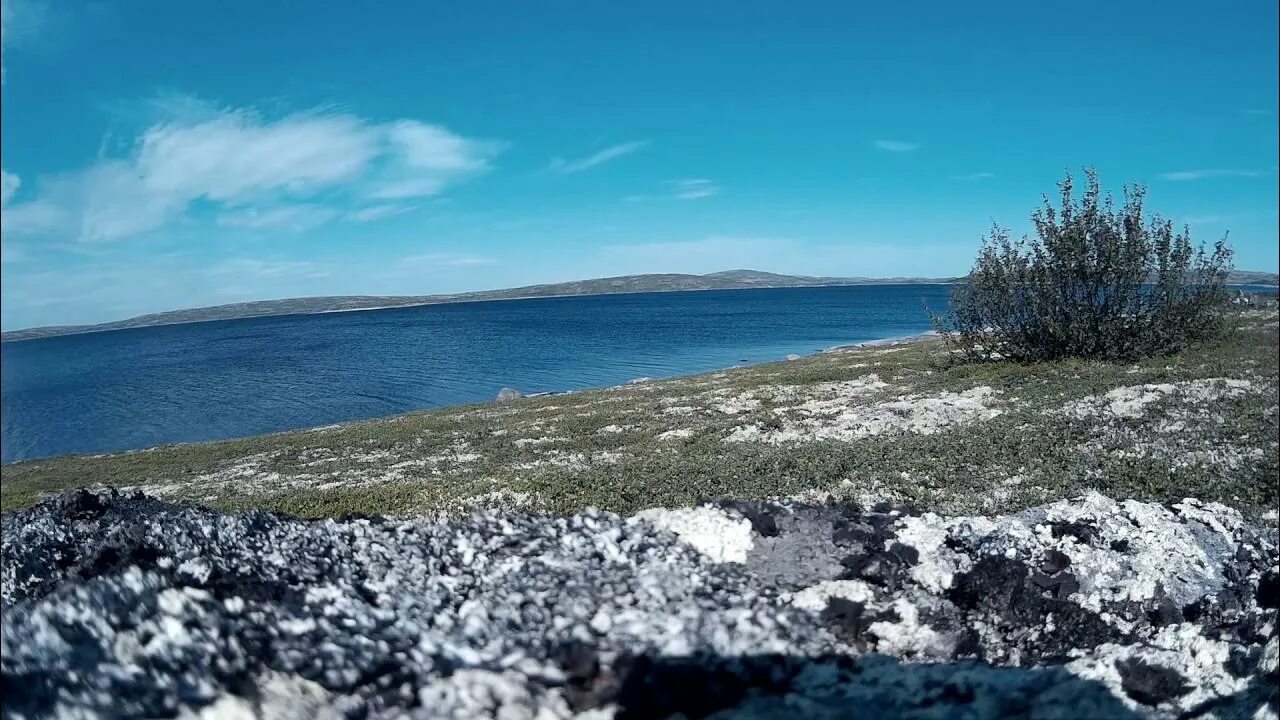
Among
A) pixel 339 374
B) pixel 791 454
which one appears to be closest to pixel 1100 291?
pixel 791 454

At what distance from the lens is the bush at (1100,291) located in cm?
2836

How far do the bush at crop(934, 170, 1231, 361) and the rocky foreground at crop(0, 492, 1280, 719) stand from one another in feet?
77.0

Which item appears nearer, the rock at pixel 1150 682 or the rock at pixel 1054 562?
the rock at pixel 1150 682

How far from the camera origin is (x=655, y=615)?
5.30 metres

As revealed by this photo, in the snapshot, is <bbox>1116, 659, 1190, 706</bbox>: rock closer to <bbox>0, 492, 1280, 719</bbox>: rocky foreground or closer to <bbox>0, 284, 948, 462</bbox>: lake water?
<bbox>0, 492, 1280, 719</bbox>: rocky foreground

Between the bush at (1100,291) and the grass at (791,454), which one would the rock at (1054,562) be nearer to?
the grass at (791,454)

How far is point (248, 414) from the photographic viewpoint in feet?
166

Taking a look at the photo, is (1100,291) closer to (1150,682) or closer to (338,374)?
(1150,682)

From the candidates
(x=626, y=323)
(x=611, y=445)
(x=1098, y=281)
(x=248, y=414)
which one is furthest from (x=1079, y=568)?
(x=626, y=323)

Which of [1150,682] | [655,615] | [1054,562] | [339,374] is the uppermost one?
[655,615]

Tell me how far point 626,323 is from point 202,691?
130561mm

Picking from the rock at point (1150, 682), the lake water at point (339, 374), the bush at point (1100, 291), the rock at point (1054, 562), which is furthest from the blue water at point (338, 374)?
the rock at point (1150, 682)

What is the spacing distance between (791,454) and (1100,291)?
21.5m

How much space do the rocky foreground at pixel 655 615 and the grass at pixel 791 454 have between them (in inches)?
154
